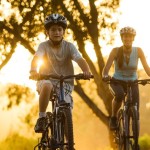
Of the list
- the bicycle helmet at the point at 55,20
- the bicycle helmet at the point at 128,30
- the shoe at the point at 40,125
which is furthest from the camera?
the bicycle helmet at the point at 128,30

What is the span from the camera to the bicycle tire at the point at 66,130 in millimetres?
6926

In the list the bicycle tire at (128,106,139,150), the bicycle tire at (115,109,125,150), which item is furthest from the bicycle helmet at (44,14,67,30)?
the bicycle tire at (115,109,125,150)

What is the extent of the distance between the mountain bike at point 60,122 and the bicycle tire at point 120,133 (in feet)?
5.25

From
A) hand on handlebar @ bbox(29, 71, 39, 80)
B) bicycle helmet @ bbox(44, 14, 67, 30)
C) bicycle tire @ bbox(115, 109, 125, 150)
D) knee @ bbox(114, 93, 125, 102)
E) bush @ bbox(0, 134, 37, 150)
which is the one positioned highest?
bicycle helmet @ bbox(44, 14, 67, 30)

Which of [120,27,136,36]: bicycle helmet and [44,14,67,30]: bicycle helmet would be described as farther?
[120,27,136,36]: bicycle helmet

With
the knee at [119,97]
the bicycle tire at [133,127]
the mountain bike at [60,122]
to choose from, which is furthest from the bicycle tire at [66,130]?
the knee at [119,97]

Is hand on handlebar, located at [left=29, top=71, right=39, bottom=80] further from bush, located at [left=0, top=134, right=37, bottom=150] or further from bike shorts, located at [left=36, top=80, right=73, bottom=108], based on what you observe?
Result: bush, located at [left=0, top=134, right=37, bottom=150]

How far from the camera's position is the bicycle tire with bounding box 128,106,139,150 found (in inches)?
325

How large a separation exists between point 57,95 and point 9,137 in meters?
17.3

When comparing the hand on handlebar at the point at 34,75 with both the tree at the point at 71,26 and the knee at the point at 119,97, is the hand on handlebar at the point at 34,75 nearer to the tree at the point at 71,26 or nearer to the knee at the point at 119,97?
the knee at the point at 119,97

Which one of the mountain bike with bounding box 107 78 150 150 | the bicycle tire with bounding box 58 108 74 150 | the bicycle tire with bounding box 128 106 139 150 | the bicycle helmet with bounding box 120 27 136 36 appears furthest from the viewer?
the bicycle helmet with bounding box 120 27 136 36

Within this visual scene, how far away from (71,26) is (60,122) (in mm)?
11819

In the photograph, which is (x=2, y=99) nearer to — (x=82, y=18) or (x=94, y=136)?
(x=82, y=18)

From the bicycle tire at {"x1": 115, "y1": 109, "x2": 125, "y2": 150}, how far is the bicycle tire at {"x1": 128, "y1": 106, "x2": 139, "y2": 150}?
220mm
